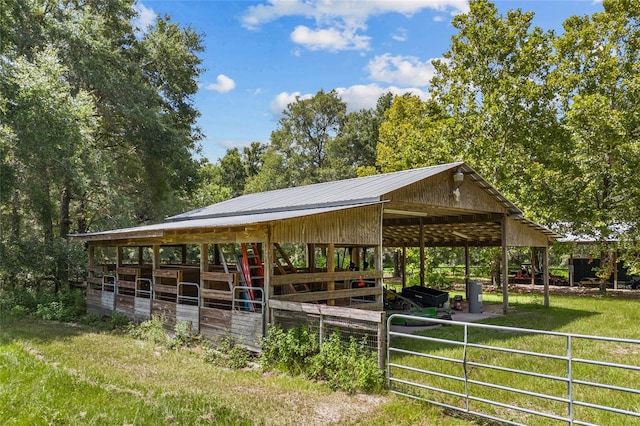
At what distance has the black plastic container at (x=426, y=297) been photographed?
1405 centimetres

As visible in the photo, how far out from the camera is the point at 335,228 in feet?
30.3

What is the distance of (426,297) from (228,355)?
7664 millimetres

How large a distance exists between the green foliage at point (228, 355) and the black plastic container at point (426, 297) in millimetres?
7286

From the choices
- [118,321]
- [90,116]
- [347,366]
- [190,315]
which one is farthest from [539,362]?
[90,116]

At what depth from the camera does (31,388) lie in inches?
241

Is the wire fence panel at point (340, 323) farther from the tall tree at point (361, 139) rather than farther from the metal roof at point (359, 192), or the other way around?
the tall tree at point (361, 139)

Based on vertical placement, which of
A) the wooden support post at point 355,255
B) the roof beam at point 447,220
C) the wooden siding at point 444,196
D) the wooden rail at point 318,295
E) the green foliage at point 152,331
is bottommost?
the green foliage at point 152,331

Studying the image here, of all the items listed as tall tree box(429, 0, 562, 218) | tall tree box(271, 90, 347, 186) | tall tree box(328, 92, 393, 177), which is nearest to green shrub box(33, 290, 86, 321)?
tall tree box(429, 0, 562, 218)

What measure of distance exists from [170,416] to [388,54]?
20928 mm

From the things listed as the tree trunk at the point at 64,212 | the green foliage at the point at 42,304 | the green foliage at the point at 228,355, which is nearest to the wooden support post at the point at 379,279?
the green foliage at the point at 228,355

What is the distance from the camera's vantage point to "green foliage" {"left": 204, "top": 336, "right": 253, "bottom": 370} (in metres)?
7.81

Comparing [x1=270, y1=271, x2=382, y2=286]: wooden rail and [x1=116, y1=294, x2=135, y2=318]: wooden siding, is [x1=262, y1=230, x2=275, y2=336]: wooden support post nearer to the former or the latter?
[x1=270, y1=271, x2=382, y2=286]: wooden rail

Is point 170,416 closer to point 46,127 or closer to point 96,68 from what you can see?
point 46,127

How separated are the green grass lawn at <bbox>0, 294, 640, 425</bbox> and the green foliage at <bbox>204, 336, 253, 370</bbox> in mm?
215
